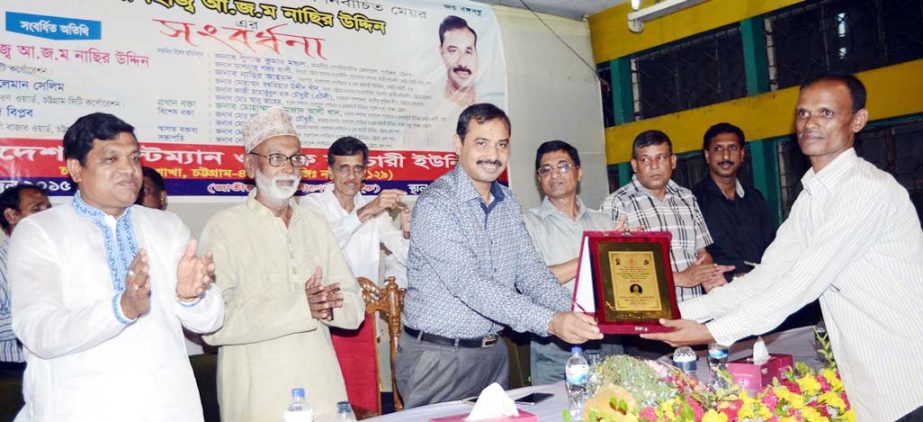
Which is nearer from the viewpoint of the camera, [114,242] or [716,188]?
[114,242]

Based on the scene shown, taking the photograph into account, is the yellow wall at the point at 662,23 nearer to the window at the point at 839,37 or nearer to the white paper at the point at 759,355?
the window at the point at 839,37

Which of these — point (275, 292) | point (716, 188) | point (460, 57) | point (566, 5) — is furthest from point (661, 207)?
point (566, 5)

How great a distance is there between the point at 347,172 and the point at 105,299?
8.47ft

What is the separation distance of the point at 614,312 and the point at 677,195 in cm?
199

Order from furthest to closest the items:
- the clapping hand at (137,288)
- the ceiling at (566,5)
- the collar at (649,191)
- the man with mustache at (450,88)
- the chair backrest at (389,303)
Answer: the ceiling at (566,5) → the man with mustache at (450,88) → the collar at (649,191) → the chair backrest at (389,303) → the clapping hand at (137,288)

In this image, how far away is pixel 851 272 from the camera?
2215mm

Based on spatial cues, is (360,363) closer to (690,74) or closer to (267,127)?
(267,127)

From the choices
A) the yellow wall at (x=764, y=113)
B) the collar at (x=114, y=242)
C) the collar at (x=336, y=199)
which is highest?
the yellow wall at (x=764, y=113)

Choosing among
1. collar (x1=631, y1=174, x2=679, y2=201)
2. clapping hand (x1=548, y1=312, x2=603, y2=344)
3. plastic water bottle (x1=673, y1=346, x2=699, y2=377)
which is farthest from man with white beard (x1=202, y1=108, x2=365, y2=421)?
collar (x1=631, y1=174, x2=679, y2=201)

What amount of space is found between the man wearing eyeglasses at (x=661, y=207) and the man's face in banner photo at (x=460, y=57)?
2.48 meters

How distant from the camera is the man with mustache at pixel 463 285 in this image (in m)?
2.69

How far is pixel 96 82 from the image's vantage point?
184 inches

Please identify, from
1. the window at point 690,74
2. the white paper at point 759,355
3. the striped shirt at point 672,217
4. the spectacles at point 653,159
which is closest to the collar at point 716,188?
the striped shirt at point 672,217

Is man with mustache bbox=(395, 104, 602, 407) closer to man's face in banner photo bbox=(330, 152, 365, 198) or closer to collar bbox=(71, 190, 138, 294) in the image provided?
collar bbox=(71, 190, 138, 294)
